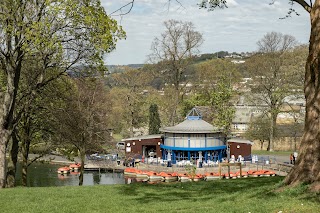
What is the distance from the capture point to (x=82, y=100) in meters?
27.2

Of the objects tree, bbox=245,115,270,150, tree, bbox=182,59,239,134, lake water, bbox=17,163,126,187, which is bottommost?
lake water, bbox=17,163,126,187

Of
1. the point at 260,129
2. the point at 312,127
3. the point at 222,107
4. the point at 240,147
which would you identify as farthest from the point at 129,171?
the point at 312,127

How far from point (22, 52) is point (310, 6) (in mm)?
10095

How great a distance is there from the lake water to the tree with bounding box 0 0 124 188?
17.7 metres

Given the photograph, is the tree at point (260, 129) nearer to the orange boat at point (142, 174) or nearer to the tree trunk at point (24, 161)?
the orange boat at point (142, 174)

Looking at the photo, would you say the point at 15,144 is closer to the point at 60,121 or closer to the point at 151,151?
the point at 60,121

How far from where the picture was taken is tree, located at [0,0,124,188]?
13.8 meters

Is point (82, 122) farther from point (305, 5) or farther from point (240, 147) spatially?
point (240, 147)

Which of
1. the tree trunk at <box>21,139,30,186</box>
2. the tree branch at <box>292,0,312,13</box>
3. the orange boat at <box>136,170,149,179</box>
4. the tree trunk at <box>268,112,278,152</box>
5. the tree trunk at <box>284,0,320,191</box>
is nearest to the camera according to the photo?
the tree trunk at <box>284,0,320,191</box>

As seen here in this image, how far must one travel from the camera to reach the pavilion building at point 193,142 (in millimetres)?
38469

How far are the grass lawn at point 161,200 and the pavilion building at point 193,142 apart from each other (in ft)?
79.5

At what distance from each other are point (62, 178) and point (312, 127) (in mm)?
29620

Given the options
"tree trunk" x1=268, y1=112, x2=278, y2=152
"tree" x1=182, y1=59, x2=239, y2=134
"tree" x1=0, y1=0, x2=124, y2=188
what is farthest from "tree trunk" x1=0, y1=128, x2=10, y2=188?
"tree trunk" x1=268, y1=112, x2=278, y2=152

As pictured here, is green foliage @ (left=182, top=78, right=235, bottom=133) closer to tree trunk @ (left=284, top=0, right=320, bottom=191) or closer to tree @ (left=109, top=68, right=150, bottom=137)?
tree trunk @ (left=284, top=0, right=320, bottom=191)
